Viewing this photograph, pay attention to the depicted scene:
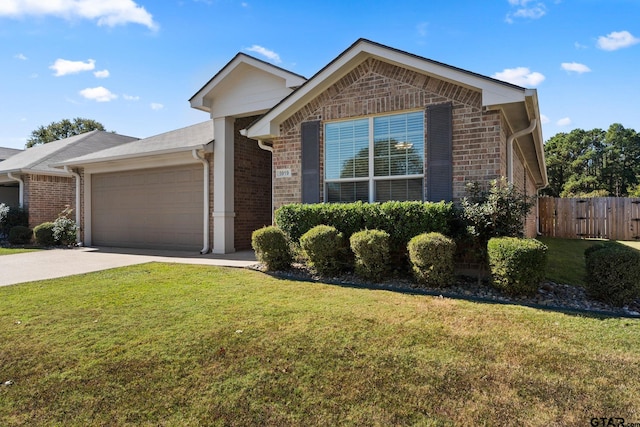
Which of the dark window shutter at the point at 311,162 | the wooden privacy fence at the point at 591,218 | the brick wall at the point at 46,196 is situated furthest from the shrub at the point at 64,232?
the wooden privacy fence at the point at 591,218

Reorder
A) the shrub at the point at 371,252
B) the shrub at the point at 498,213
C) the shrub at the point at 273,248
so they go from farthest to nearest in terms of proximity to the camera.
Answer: the shrub at the point at 273,248, the shrub at the point at 371,252, the shrub at the point at 498,213

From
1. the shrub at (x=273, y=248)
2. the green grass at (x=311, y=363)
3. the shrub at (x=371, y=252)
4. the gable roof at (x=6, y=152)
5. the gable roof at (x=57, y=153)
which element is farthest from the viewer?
the gable roof at (x=6, y=152)

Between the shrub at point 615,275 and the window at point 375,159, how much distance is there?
3.06 metres

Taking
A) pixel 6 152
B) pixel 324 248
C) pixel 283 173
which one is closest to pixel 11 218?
pixel 6 152

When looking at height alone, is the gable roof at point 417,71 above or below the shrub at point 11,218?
above

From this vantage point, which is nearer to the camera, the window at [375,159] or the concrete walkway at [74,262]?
the window at [375,159]

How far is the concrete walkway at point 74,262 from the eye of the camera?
7.81 m

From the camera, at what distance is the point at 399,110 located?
7594mm

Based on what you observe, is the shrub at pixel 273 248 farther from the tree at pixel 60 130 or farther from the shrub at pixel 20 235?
the tree at pixel 60 130

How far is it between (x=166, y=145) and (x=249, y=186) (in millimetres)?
3146

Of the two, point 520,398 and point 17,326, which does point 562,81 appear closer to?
point 520,398

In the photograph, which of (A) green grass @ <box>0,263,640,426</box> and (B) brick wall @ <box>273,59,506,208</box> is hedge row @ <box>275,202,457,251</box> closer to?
(B) brick wall @ <box>273,59,506,208</box>

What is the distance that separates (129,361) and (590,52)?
12791mm

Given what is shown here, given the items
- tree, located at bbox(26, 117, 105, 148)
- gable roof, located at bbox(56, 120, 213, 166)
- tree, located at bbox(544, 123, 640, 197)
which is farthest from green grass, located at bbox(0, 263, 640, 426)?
tree, located at bbox(26, 117, 105, 148)
